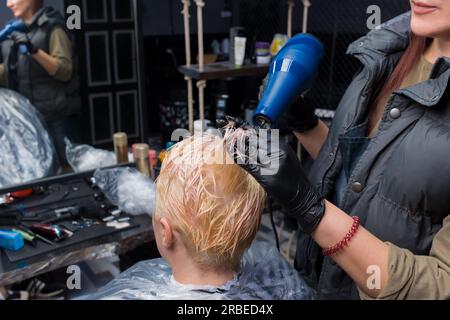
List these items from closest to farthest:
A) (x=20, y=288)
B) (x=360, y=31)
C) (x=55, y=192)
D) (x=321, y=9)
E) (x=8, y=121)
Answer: (x=8, y=121) → (x=55, y=192) → (x=20, y=288) → (x=360, y=31) → (x=321, y=9)

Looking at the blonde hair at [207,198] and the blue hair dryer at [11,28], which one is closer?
the blonde hair at [207,198]

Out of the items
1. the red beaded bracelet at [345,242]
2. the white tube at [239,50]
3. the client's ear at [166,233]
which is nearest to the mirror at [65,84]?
the white tube at [239,50]

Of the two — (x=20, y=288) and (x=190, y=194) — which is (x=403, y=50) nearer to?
(x=190, y=194)

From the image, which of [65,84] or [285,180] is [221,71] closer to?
[65,84]

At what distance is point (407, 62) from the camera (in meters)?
1.05

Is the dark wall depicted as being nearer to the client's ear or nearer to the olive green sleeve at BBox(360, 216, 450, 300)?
the client's ear

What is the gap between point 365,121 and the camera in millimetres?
1075

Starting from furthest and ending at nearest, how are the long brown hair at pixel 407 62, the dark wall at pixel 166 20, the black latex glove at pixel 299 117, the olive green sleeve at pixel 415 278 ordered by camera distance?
the dark wall at pixel 166 20 < the black latex glove at pixel 299 117 < the long brown hair at pixel 407 62 < the olive green sleeve at pixel 415 278

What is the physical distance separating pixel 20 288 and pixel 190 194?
63.5 inches

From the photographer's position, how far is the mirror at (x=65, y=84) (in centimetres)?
146

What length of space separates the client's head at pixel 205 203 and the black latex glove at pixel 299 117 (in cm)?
33

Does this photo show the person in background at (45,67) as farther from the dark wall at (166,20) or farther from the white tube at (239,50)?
the dark wall at (166,20)

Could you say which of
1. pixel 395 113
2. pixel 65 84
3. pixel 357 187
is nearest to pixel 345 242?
pixel 357 187

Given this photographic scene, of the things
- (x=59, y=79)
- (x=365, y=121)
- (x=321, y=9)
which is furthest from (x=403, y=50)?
(x=321, y=9)
